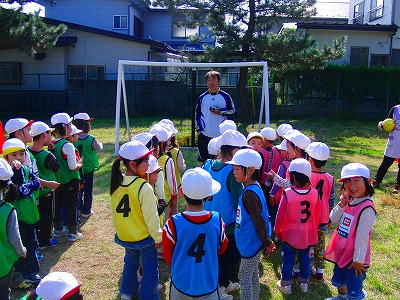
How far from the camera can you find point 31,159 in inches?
160

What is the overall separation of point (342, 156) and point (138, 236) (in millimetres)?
8248


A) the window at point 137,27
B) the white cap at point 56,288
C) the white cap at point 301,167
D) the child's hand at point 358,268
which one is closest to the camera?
Answer: the white cap at point 56,288

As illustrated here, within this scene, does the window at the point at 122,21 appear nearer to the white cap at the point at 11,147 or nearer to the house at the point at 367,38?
the house at the point at 367,38

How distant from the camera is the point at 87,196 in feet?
18.9

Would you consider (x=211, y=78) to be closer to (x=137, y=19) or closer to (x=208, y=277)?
(x=208, y=277)

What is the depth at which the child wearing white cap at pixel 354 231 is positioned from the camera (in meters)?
3.09

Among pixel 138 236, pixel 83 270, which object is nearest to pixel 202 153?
pixel 83 270

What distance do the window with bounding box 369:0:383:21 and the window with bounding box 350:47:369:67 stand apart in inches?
128

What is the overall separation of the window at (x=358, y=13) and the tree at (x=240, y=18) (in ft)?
38.9

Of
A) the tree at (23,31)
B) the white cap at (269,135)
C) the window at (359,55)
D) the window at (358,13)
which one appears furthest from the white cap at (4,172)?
the window at (358,13)

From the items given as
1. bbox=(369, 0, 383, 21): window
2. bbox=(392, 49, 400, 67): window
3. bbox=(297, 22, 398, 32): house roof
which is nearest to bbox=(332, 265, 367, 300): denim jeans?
bbox=(297, 22, 398, 32): house roof

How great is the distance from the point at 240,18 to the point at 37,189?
491 inches

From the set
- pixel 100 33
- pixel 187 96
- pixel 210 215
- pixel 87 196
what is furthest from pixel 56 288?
pixel 100 33

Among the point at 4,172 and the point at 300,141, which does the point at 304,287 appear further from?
the point at 4,172
